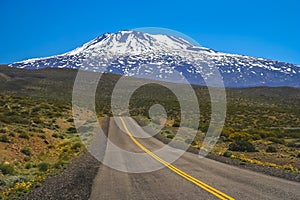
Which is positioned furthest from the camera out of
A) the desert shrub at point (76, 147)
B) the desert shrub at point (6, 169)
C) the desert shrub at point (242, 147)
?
the desert shrub at point (242, 147)

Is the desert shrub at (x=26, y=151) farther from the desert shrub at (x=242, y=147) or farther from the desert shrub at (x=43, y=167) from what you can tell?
the desert shrub at (x=242, y=147)

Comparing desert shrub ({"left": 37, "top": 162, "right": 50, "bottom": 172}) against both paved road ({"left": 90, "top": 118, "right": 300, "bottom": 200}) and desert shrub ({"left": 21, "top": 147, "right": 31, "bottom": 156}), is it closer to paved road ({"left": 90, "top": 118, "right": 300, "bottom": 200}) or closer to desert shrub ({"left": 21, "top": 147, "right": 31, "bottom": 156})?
paved road ({"left": 90, "top": 118, "right": 300, "bottom": 200})

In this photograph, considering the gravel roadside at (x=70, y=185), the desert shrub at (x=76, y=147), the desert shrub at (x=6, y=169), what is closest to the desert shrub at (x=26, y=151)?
the desert shrub at (x=76, y=147)

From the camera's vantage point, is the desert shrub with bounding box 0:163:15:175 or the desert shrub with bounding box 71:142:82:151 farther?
the desert shrub with bounding box 71:142:82:151

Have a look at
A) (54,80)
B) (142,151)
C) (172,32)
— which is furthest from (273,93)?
(172,32)

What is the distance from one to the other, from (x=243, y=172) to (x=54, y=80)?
116 meters

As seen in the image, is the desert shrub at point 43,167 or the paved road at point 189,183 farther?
the desert shrub at point 43,167

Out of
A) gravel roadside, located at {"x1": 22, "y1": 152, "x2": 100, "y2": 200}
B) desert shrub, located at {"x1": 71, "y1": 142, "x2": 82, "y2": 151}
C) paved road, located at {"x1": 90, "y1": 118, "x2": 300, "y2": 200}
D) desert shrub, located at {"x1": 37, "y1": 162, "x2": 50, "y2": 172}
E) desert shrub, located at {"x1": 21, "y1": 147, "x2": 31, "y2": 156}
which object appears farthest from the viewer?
desert shrub, located at {"x1": 71, "y1": 142, "x2": 82, "y2": 151}

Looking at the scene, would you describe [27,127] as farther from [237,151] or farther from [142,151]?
[237,151]

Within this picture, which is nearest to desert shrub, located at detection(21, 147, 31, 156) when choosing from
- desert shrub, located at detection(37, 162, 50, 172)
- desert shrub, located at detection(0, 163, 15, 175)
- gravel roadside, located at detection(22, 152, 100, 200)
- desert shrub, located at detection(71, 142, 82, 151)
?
desert shrub, located at detection(37, 162, 50, 172)

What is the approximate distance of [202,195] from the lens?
365 inches

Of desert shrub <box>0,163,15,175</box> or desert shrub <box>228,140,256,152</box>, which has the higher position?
desert shrub <box>228,140,256,152</box>

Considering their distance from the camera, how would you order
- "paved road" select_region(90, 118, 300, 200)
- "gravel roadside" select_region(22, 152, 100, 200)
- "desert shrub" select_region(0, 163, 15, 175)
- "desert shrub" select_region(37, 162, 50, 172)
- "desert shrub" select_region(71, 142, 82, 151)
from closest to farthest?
1. "paved road" select_region(90, 118, 300, 200)
2. "gravel roadside" select_region(22, 152, 100, 200)
3. "desert shrub" select_region(0, 163, 15, 175)
4. "desert shrub" select_region(37, 162, 50, 172)
5. "desert shrub" select_region(71, 142, 82, 151)

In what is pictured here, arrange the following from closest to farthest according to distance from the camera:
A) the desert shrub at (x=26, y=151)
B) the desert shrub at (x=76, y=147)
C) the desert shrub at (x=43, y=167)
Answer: the desert shrub at (x=43, y=167)
the desert shrub at (x=26, y=151)
the desert shrub at (x=76, y=147)
